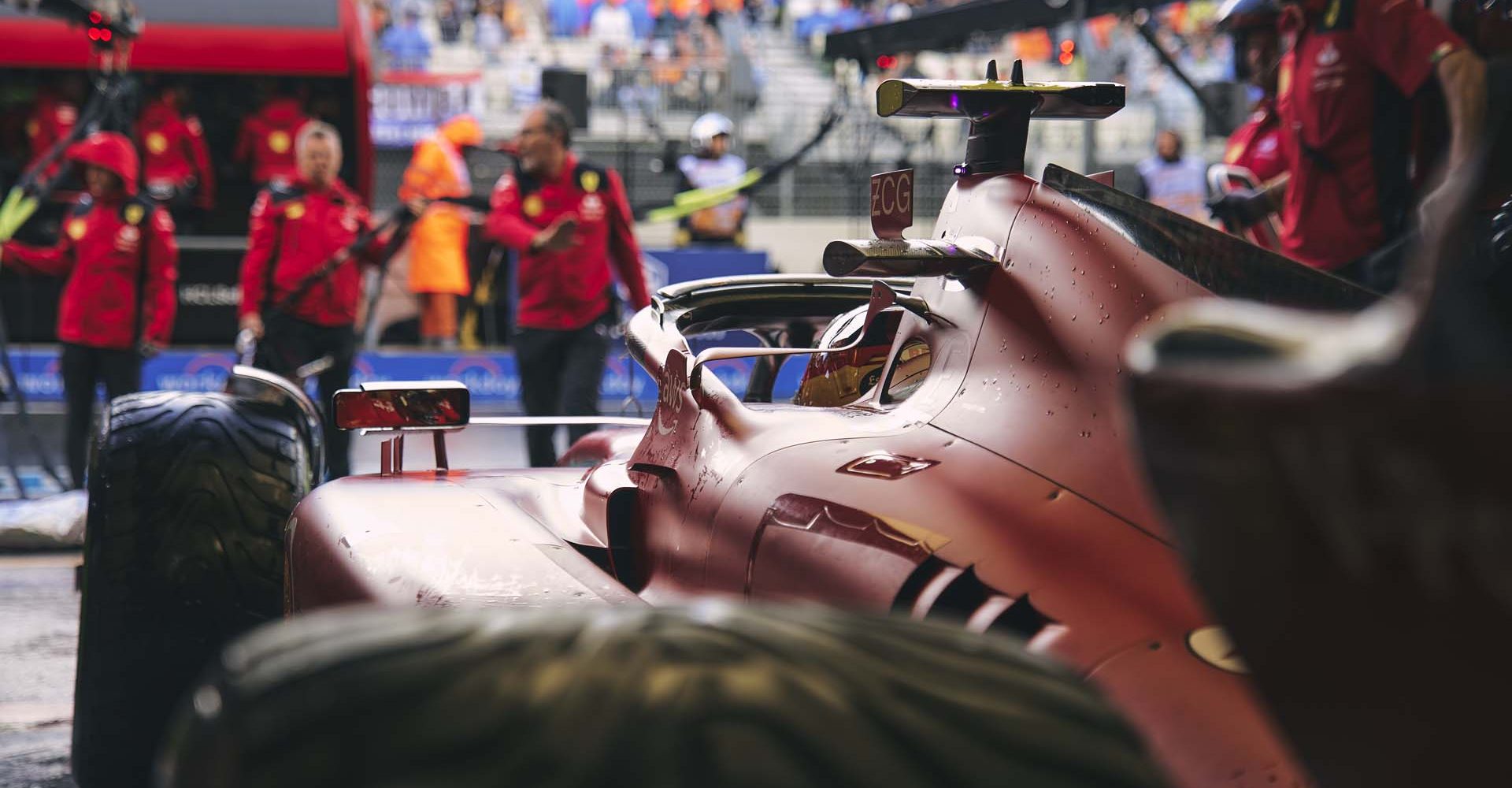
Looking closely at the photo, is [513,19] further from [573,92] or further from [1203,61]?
[573,92]

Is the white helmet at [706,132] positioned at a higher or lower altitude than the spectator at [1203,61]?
lower

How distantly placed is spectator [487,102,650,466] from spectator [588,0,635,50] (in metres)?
14.8

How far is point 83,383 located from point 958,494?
23.7 ft

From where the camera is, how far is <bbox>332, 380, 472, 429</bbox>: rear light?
2889 millimetres

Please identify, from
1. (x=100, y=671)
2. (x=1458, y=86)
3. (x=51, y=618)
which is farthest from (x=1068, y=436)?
(x=51, y=618)

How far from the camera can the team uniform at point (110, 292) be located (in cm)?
794

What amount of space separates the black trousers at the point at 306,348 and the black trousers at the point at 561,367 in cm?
104

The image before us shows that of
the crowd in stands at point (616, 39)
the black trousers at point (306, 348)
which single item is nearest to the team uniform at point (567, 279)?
the black trousers at point (306, 348)

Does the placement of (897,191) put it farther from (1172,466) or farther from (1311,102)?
(1311,102)

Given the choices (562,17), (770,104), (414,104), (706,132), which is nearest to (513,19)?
(562,17)

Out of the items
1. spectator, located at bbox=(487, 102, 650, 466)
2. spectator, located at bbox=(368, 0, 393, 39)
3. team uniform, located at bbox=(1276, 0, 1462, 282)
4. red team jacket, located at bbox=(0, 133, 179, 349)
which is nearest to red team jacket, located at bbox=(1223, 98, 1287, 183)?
team uniform, located at bbox=(1276, 0, 1462, 282)

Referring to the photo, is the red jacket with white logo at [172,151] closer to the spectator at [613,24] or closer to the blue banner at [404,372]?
the blue banner at [404,372]

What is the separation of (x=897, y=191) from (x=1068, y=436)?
25.8 inches

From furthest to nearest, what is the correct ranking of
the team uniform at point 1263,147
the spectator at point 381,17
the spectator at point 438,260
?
the spectator at point 381,17
the spectator at point 438,260
the team uniform at point 1263,147
